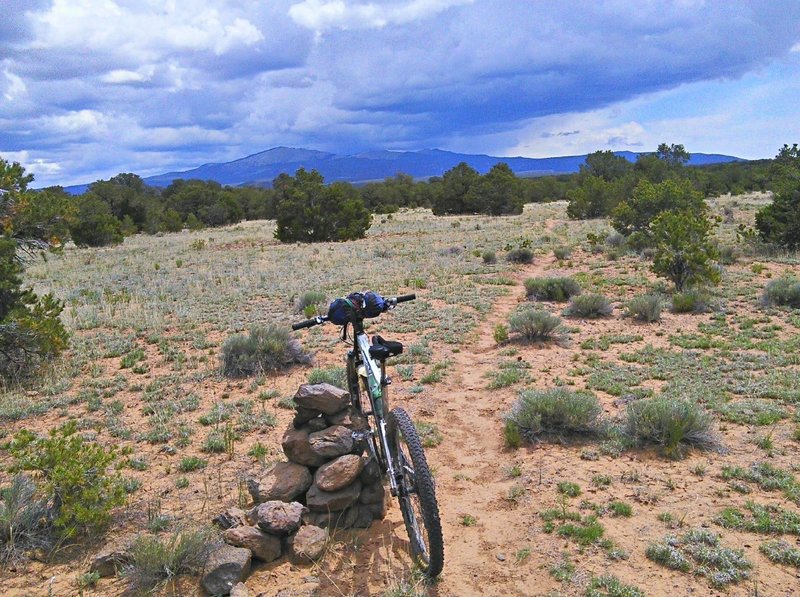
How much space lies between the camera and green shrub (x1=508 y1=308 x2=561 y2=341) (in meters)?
8.98

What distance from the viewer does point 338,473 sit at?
13.5 feet

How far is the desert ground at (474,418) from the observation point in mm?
3693

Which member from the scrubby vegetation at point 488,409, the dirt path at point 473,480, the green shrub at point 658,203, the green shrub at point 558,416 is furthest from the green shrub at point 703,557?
the green shrub at point 658,203

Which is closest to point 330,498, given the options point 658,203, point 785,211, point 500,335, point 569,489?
point 569,489

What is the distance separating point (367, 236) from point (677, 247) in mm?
19584

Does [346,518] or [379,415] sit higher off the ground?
[379,415]

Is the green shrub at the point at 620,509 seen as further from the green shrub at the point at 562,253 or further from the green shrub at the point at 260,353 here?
the green shrub at the point at 562,253

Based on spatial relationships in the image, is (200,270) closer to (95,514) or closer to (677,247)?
(677,247)

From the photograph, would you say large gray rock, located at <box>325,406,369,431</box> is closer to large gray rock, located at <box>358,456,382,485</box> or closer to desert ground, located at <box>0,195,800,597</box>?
large gray rock, located at <box>358,456,382,485</box>

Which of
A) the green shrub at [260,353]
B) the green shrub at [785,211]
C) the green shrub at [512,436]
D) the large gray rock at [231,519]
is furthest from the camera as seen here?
the green shrub at [785,211]

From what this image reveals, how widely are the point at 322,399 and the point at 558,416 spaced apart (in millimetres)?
2475

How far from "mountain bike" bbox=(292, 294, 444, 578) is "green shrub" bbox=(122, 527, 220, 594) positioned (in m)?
1.25

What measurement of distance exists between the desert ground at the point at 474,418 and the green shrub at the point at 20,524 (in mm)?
127

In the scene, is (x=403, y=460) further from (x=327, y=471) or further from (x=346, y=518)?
(x=346, y=518)
